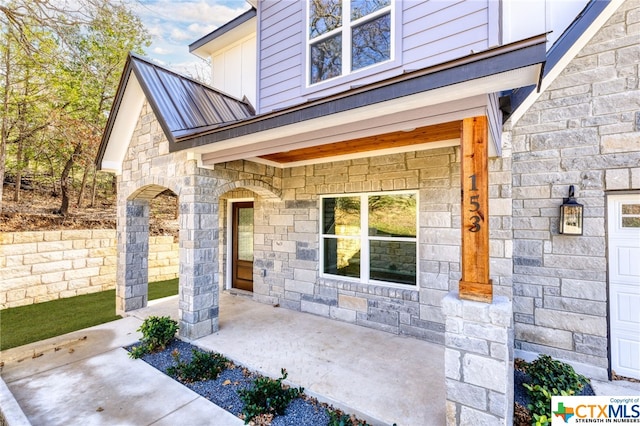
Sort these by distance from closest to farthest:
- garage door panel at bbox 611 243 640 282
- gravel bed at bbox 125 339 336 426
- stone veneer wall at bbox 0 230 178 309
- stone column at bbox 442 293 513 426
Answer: stone column at bbox 442 293 513 426
gravel bed at bbox 125 339 336 426
garage door panel at bbox 611 243 640 282
stone veneer wall at bbox 0 230 178 309

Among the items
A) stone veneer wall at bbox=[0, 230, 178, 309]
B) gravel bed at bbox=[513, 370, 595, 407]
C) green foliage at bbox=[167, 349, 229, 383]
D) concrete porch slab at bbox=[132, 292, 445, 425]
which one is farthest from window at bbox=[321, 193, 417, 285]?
stone veneer wall at bbox=[0, 230, 178, 309]

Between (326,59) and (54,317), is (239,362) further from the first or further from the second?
(326,59)

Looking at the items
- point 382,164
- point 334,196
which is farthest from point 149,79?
point 382,164

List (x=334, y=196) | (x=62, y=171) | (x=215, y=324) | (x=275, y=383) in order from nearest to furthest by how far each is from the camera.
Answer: (x=275, y=383)
(x=215, y=324)
(x=334, y=196)
(x=62, y=171)

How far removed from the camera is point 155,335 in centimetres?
438

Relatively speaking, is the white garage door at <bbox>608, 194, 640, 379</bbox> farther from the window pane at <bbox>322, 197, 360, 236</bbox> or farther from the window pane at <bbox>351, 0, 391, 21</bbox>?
the window pane at <bbox>351, 0, 391, 21</bbox>

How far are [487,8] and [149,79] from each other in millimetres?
5135

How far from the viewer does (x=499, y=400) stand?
7.24 feet

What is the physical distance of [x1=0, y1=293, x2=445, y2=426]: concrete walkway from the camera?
294 centimetres

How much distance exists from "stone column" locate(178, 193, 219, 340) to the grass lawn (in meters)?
2.33

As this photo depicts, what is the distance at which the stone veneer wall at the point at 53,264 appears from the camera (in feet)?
20.4

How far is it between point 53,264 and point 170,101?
5046 mm

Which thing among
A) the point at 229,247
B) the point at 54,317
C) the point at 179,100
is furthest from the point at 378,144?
the point at 54,317

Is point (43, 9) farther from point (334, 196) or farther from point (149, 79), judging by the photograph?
point (334, 196)
